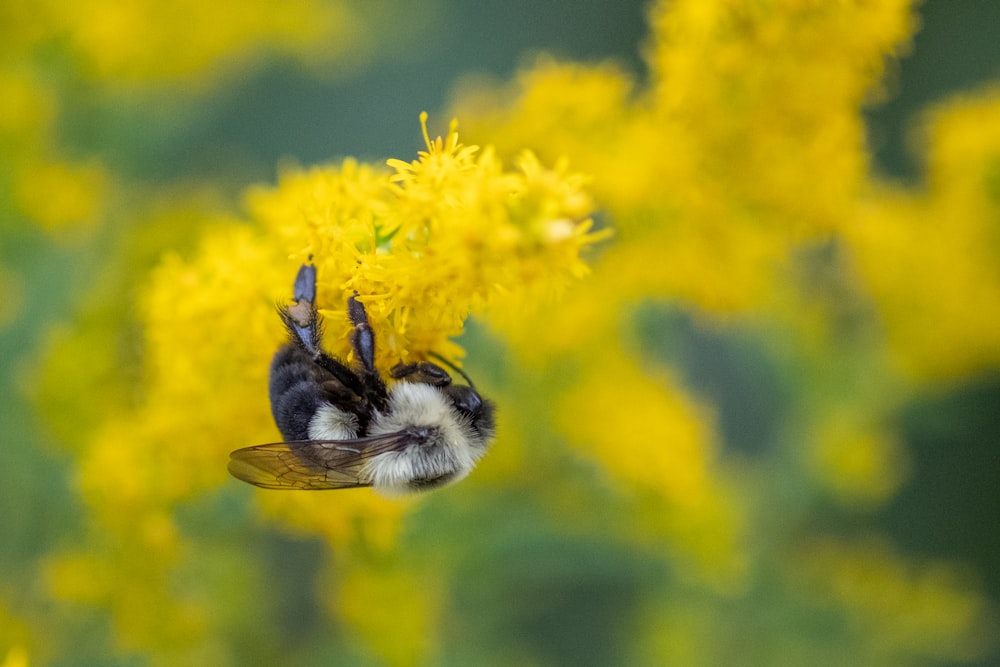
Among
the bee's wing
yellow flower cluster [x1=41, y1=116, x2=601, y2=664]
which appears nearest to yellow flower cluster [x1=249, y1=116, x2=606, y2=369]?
yellow flower cluster [x1=41, y1=116, x2=601, y2=664]

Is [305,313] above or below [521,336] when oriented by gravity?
below

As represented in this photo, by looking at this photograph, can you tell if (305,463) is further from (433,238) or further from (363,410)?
(433,238)

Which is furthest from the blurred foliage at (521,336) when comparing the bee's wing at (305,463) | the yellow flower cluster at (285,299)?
the bee's wing at (305,463)

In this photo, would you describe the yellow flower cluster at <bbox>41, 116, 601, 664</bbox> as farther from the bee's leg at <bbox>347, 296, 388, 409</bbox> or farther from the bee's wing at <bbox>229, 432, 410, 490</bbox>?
the bee's wing at <bbox>229, 432, 410, 490</bbox>

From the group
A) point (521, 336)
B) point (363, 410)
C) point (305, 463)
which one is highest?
point (521, 336)

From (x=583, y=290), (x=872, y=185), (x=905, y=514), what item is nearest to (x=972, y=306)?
(x=872, y=185)

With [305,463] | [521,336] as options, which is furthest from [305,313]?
[521,336]

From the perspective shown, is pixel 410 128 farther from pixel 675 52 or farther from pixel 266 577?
pixel 675 52
